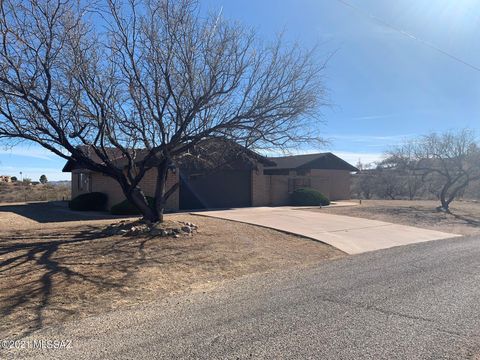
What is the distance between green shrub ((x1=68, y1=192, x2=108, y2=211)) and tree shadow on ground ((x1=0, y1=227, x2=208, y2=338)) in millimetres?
10476

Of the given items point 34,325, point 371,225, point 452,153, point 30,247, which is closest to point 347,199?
point 452,153

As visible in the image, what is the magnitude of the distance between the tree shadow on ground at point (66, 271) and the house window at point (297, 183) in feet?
58.9

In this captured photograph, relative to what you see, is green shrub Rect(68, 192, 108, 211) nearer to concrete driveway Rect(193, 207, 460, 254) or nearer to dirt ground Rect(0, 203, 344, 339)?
concrete driveway Rect(193, 207, 460, 254)

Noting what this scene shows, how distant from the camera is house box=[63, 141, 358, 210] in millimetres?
21781

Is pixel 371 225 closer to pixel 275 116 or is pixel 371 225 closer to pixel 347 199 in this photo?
pixel 275 116

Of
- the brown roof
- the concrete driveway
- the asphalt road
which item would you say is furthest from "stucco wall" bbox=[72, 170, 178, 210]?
the asphalt road

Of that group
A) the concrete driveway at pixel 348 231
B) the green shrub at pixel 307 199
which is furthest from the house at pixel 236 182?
the concrete driveway at pixel 348 231

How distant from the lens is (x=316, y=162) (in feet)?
101

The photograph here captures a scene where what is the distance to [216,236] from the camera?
475 inches

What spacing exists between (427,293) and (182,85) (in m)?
7.37

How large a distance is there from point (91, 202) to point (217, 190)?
22.3 feet

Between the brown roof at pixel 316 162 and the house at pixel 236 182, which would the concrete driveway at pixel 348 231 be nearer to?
the house at pixel 236 182

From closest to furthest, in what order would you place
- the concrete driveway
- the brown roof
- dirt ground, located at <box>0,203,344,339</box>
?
dirt ground, located at <box>0,203,344,339</box> → the concrete driveway → the brown roof

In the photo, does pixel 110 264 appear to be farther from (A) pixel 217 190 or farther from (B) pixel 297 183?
(B) pixel 297 183
